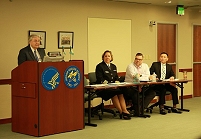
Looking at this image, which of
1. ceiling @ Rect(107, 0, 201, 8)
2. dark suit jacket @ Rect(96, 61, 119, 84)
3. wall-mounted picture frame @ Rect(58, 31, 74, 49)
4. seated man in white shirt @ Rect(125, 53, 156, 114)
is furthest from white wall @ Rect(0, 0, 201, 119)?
seated man in white shirt @ Rect(125, 53, 156, 114)

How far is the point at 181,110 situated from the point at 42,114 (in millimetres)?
3831

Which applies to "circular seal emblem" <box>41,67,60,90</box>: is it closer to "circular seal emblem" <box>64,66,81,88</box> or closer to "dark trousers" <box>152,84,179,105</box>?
"circular seal emblem" <box>64,66,81,88</box>

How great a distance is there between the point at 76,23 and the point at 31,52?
221cm

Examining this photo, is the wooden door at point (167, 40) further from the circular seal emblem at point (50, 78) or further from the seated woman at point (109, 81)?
the circular seal emblem at point (50, 78)

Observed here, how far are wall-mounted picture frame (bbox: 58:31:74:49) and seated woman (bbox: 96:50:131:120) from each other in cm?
92

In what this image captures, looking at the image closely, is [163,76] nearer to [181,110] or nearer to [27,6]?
[181,110]

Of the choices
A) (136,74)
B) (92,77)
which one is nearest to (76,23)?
(92,77)

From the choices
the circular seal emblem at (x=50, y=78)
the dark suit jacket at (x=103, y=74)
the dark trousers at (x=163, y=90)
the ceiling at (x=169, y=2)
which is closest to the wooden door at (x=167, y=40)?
the ceiling at (x=169, y=2)

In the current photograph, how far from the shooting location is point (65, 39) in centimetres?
860

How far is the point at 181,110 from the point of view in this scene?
9.03 metres

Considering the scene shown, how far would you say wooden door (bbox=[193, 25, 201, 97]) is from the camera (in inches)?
462

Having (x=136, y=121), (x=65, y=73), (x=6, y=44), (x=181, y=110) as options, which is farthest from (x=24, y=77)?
(x=181, y=110)

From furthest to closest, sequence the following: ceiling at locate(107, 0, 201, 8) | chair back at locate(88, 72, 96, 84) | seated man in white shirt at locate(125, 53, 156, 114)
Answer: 1. ceiling at locate(107, 0, 201, 8)
2. chair back at locate(88, 72, 96, 84)
3. seated man in white shirt at locate(125, 53, 156, 114)

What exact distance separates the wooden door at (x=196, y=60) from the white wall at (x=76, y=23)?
0.81 ft
